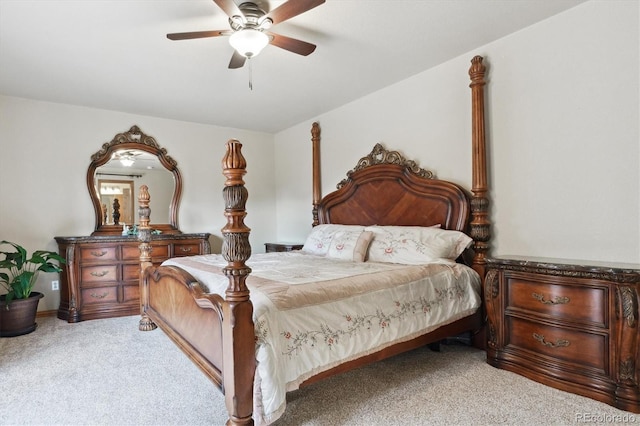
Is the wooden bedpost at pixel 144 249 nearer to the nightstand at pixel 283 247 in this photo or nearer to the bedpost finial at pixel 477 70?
the nightstand at pixel 283 247

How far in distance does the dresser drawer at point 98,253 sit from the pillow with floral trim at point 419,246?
9.77ft

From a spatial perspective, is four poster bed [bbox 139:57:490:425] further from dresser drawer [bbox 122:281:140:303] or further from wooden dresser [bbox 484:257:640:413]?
dresser drawer [bbox 122:281:140:303]

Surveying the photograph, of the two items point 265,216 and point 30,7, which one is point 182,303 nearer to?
point 30,7

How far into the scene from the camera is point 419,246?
2.84 meters

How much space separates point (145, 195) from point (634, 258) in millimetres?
3960

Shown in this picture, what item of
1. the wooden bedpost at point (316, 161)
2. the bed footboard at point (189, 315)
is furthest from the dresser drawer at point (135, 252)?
the wooden bedpost at point (316, 161)

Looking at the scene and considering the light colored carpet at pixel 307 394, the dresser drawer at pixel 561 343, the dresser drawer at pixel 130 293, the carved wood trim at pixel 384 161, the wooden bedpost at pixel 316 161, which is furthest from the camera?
the wooden bedpost at pixel 316 161

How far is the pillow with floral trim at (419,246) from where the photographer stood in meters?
2.77

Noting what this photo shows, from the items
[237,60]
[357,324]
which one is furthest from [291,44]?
[357,324]

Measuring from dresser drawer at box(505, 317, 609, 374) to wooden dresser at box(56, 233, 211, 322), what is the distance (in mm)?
3869

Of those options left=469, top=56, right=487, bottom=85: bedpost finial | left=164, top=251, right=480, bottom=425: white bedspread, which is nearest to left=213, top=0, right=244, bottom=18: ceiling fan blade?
left=164, top=251, right=480, bottom=425: white bedspread

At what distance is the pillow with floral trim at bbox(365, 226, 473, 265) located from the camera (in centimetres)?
277

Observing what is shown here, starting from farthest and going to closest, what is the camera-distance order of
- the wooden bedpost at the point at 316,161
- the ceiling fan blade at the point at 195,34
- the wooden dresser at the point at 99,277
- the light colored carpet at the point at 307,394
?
the wooden bedpost at the point at 316,161, the wooden dresser at the point at 99,277, the ceiling fan blade at the point at 195,34, the light colored carpet at the point at 307,394

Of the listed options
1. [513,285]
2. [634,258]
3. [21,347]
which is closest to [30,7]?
[21,347]
